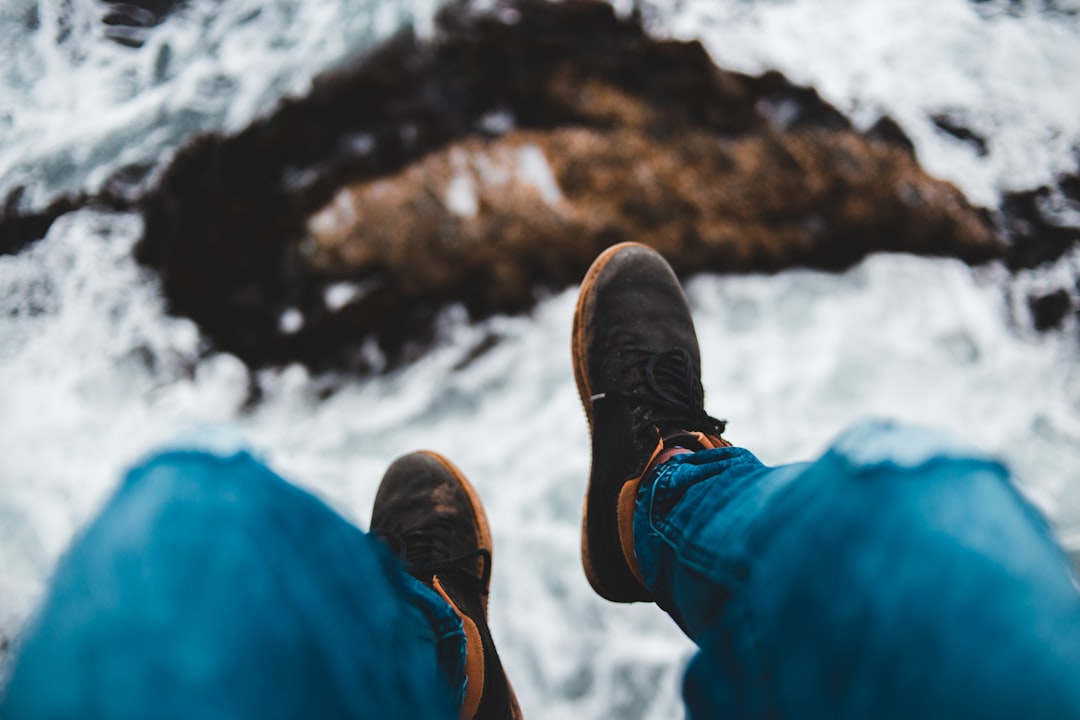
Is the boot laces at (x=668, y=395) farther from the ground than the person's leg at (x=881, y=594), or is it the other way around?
the person's leg at (x=881, y=594)

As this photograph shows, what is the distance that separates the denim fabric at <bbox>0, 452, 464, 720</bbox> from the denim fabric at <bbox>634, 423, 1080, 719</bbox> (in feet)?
1.07

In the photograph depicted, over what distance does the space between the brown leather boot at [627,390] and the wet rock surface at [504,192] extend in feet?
0.65

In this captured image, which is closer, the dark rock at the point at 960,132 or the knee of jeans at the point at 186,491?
the knee of jeans at the point at 186,491

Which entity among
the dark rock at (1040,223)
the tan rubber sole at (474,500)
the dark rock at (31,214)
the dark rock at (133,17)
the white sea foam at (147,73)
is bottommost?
the tan rubber sole at (474,500)

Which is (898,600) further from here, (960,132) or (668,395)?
(960,132)

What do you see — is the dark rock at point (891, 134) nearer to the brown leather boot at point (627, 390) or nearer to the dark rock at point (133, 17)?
the brown leather boot at point (627, 390)

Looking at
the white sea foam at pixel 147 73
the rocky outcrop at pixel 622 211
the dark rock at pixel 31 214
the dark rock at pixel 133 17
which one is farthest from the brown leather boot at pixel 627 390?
the dark rock at pixel 133 17

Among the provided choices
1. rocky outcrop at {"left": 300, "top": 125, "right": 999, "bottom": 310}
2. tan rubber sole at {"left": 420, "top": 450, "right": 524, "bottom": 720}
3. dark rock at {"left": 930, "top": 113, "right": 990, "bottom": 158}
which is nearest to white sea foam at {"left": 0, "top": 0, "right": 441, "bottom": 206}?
rocky outcrop at {"left": 300, "top": 125, "right": 999, "bottom": 310}

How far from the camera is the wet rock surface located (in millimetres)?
1348

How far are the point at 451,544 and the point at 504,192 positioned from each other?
0.77 m

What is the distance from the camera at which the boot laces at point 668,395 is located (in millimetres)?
1058

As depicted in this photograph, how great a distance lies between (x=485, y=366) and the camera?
1378 mm

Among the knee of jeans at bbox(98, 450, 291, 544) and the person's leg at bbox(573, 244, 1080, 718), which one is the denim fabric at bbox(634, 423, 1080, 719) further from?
the knee of jeans at bbox(98, 450, 291, 544)

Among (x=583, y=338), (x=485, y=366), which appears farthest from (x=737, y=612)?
(x=485, y=366)
